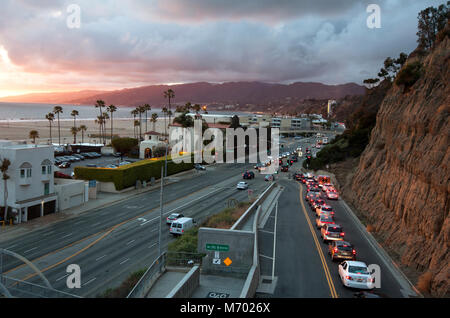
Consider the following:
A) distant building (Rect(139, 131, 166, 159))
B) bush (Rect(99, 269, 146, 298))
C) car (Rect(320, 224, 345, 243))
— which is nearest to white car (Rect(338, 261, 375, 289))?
car (Rect(320, 224, 345, 243))

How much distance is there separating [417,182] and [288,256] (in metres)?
10.9

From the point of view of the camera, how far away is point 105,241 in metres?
31.7

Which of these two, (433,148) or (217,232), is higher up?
(433,148)

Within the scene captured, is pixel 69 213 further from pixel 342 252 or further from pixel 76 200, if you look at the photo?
pixel 342 252

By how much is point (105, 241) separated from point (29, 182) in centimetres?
1309

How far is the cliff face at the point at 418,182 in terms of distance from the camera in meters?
22.0

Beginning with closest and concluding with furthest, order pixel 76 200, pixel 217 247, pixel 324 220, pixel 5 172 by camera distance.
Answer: pixel 217 247
pixel 324 220
pixel 5 172
pixel 76 200

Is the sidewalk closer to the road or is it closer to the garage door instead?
the garage door

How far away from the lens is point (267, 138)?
129m

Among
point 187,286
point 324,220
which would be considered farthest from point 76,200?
point 187,286

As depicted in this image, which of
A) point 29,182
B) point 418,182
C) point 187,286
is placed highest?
point 418,182

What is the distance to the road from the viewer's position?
24.5 metres

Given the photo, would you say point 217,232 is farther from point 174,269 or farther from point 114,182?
point 114,182
